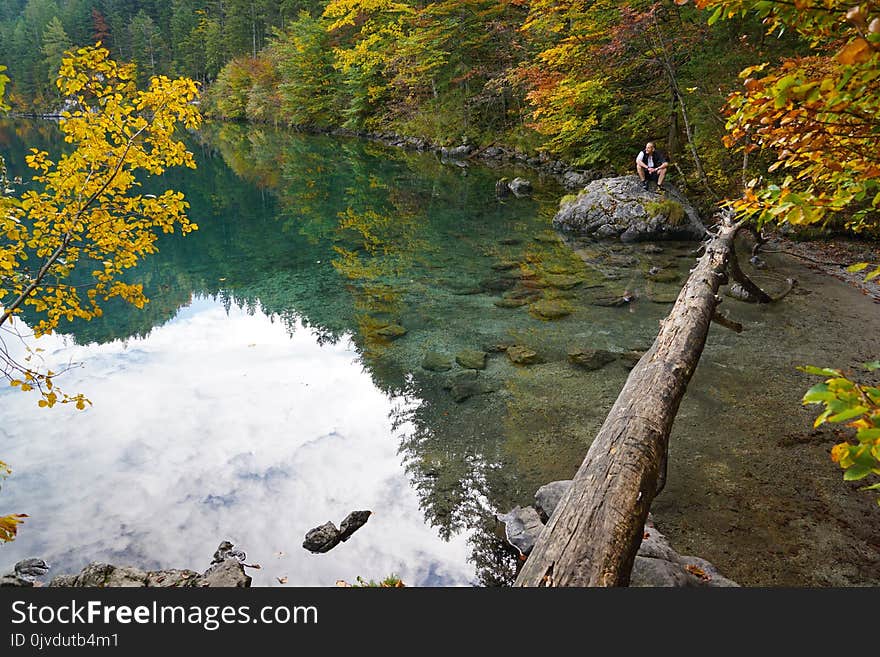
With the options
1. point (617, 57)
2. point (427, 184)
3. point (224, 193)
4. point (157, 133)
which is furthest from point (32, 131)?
point (157, 133)

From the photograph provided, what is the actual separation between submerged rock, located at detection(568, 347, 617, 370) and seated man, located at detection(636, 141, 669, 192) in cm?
731

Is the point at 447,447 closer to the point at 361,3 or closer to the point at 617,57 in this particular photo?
the point at 617,57

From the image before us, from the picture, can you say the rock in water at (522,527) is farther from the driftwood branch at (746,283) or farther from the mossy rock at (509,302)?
the driftwood branch at (746,283)

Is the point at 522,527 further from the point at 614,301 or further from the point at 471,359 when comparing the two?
the point at 614,301

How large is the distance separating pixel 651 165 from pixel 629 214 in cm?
127

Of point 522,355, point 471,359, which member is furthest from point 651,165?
point 471,359

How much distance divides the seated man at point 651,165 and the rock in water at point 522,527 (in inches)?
410

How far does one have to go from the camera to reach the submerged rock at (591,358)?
638 cm

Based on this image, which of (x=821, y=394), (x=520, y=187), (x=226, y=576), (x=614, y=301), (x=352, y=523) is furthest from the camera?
(x=520, y=187)

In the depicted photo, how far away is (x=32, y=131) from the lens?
140ft

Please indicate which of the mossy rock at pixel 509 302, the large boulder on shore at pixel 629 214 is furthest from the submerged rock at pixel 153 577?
the large boulder on shore at pixel 629 214

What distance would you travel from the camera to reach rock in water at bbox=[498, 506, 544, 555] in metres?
3.79

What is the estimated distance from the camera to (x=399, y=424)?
219 inches

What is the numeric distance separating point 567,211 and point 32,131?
1909 inches
